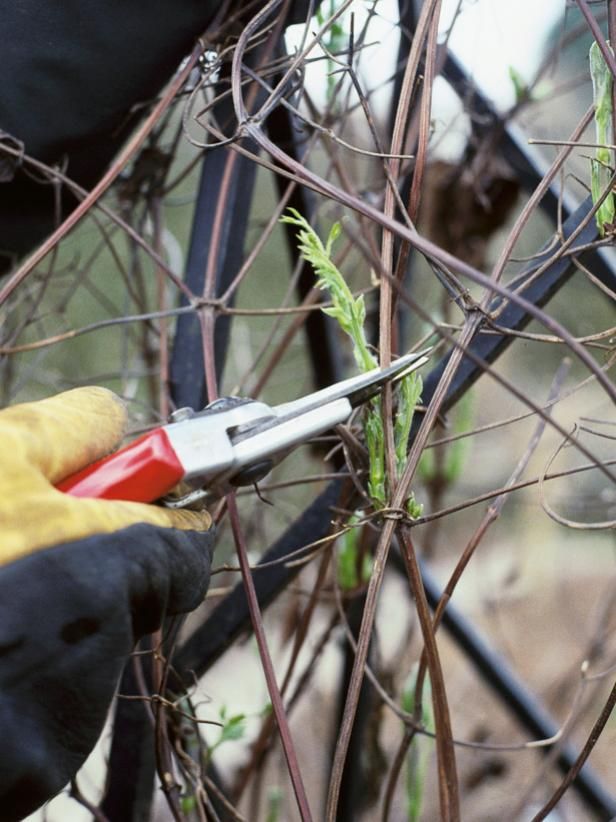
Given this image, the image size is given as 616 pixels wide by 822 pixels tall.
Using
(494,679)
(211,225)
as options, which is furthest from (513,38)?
(494,679)

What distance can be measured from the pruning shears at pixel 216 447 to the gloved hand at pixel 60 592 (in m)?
0.02

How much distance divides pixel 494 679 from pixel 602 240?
935 mm

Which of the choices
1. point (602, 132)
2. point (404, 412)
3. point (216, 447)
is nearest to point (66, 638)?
point (216, 447)

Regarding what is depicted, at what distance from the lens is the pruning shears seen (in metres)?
0.64

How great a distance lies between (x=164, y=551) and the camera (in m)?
0.62

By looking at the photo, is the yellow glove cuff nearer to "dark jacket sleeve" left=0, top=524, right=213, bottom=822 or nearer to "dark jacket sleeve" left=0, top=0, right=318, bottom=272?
"dark jacket sleeve" left=0, top=524, right=213, bottom=822

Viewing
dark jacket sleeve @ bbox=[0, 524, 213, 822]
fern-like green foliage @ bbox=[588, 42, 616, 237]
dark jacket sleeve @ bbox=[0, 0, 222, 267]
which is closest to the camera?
dark jacket sleeve @ bbox=[0, 524, 213, 822]

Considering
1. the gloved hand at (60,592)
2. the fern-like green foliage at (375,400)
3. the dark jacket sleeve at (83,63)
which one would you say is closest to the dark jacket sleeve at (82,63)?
the dark jacket sleeve at (83,63)

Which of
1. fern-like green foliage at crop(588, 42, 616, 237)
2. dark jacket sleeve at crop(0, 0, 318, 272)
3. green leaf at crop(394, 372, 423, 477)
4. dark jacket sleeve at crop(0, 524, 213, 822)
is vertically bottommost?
dark jacket sleeve at crop(0, 524, 213, 822)

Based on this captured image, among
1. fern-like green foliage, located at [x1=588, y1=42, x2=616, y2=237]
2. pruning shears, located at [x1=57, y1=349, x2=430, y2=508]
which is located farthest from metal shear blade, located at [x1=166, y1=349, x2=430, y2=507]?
fern-like green foliage, located at [x1=588, y1=42, x2=616, y2=237]

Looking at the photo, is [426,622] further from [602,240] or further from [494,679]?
[494,679]

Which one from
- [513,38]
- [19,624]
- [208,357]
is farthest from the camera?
[513,38]

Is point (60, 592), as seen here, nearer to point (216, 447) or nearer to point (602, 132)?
point (216, 447)

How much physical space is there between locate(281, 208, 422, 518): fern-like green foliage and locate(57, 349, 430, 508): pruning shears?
0.7 inches
